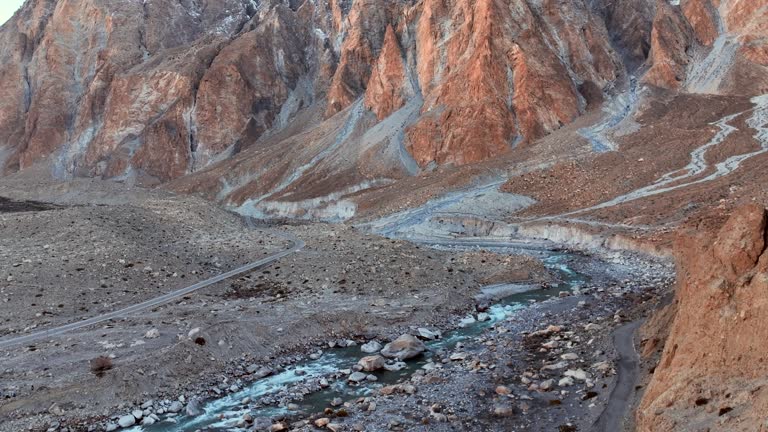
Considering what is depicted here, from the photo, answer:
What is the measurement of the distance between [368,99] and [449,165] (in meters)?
36.7

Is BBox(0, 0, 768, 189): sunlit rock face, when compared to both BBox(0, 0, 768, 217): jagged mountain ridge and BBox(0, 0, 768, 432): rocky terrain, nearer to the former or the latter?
BBox(0, 0, 768, 217): jagged mountain ridge

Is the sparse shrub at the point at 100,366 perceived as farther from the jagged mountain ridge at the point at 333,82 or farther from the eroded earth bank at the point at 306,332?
the jagged mountain ridge at the point at 333,82

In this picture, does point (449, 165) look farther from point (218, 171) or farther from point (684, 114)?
point (218, 171)

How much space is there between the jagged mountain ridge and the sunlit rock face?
39 cm

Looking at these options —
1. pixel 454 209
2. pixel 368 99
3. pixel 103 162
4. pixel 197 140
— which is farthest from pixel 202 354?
pixel 103 162

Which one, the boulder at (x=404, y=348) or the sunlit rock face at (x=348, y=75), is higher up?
the sunlit rock face at (x=348, y=75)

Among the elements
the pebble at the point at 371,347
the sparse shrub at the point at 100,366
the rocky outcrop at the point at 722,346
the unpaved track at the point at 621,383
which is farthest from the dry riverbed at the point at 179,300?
the rocky outcrop at the point at 722,346

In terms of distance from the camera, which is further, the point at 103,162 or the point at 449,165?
the point at 103,162

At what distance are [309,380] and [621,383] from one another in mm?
11097

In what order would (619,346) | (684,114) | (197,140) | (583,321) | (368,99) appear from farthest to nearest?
(197,140)
(368,99)
(684,114)
(583,321)
(619,346)

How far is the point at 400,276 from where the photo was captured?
3853 centimetres

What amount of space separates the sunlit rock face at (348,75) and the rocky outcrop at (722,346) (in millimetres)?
86621

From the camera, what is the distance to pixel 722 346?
48.1 ft

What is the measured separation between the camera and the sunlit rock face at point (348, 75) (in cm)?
10881
